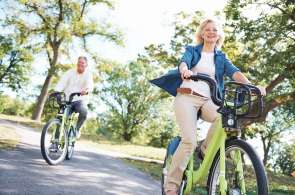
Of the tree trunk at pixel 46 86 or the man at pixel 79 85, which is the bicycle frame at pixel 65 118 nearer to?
the man at pixel 79 85

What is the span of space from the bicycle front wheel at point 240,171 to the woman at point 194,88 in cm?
42

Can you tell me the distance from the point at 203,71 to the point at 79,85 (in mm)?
4788

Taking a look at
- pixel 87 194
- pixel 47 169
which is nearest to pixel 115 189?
pixel 87 194

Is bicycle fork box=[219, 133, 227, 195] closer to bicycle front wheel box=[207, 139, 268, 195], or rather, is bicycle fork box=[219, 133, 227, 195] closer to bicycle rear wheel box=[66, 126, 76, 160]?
→ bicycle front wheel box=[207, 139, 268, 195]

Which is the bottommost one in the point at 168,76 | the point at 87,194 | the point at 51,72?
the point at 87,194

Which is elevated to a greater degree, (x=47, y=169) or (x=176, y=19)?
(x=176, y=19)

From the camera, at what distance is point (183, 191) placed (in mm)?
4477

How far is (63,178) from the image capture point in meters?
6.62

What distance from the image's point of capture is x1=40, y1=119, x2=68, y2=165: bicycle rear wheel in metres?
7.71

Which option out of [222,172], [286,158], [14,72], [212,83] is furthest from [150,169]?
[286,158]

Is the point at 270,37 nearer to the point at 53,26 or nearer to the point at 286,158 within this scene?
the point at 53,26

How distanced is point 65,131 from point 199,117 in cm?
434

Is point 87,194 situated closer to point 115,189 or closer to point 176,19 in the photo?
point 115,189

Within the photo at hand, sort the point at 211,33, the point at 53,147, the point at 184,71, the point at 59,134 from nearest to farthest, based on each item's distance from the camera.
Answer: the point at 184,71 → the point at 211,33 → the point at 53,147 → the point at 59,134
